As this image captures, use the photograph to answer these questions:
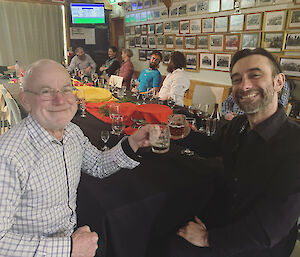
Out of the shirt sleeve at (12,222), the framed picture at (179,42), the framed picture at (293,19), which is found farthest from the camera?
the framed picture at (179,42)

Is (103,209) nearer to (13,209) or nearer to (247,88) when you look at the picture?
(13,209)

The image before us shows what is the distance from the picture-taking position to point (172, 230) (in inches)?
56.8

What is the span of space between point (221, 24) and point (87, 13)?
4.54 m

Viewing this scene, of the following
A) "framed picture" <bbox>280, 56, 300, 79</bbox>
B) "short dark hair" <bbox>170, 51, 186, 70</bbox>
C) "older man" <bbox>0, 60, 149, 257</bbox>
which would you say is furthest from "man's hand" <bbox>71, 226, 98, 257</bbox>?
"framed picture" <bbox>280, 56, 300, 79</bbox>

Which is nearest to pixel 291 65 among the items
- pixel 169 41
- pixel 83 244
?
pixel 169 41

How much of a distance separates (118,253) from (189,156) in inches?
30.4

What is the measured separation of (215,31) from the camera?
4820 mm

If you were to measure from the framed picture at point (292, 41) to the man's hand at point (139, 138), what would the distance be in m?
3.42

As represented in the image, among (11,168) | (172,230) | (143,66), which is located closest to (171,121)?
(172,230)

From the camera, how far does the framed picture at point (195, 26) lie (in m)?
5.14

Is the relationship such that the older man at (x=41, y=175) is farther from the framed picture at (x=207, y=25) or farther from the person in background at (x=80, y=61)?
the person in background at (x=80, y=61)

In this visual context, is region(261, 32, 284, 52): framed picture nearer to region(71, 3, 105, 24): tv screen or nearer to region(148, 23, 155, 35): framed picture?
region(148, 23, 155, 35): framed picture

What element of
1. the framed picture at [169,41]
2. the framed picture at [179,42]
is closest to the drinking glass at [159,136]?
the framed picture at [179,42]

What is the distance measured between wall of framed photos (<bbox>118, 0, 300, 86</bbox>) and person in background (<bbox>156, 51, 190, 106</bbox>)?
1283 mm
